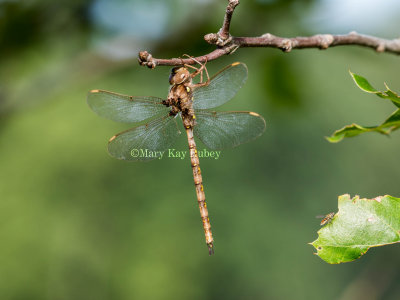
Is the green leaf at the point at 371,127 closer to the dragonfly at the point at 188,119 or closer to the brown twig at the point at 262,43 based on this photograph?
the brown twig at the point at 262,43

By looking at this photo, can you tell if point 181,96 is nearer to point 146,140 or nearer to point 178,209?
point 146,140

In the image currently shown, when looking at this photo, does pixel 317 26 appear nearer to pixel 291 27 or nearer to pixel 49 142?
pixel 291 27

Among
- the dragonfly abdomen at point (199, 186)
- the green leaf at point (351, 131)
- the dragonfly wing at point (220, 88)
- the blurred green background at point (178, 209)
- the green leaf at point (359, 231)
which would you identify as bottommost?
the green leaf at point (359, 231)

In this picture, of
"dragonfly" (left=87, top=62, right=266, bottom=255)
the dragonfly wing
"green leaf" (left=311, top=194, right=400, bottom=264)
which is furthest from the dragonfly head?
"green leaf" (left=311, top=194, right=400, bottom=264)

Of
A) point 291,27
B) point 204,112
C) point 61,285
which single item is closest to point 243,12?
point 291,27

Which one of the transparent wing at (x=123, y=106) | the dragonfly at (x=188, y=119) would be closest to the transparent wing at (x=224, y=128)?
the dragonfly at (x=188, y=119)
